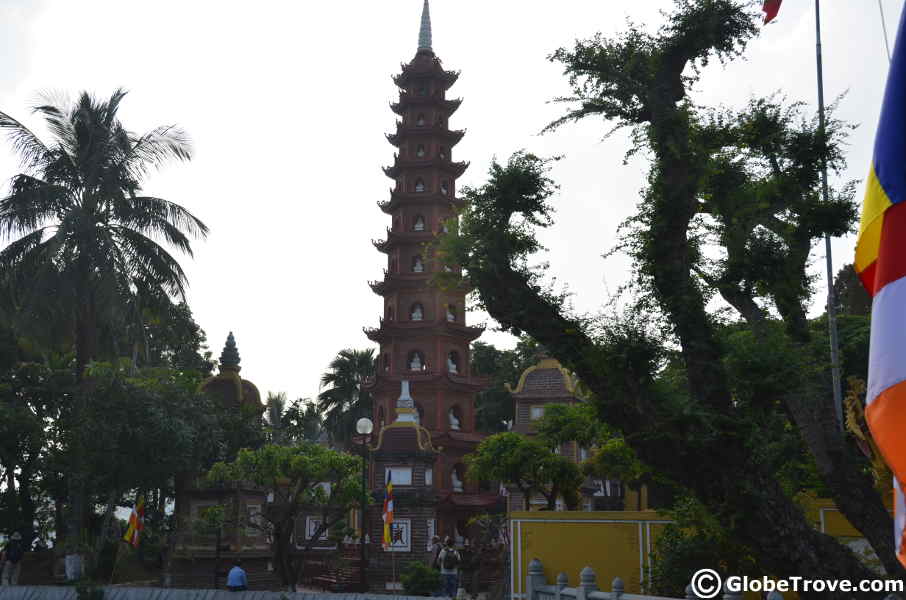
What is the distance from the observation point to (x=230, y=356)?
43.3 m

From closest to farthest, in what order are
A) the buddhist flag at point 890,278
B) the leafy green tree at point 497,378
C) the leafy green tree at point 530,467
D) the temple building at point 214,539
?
the buddhist flag at point 890,278 → the leafy green tree at point 530,467 → the temple building at point 214,539 → the leafy green tree at point 497,378

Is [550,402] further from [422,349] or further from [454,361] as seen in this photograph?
[422,349]

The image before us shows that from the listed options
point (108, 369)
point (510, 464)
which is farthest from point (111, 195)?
point (510, 464)

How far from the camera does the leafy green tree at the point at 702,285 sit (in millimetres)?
12117

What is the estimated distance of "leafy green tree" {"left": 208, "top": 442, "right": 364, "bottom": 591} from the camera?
26875 mm

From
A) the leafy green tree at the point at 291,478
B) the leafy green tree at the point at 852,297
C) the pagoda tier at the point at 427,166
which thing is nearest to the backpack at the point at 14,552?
the leafy green tree at the point at 291,478

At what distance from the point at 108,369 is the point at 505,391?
34072mm

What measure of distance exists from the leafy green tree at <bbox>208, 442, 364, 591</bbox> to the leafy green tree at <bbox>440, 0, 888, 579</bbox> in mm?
14606

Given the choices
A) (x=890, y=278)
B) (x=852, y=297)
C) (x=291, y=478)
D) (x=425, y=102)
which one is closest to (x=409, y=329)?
(x=425, y=102)

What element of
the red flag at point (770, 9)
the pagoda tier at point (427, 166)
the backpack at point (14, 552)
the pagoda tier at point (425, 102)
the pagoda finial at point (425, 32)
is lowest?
the backpack at point (14, 552)

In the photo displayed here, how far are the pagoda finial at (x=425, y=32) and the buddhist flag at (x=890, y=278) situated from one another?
47.7 m

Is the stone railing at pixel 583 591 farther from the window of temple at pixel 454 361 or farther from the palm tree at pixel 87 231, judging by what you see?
the window of temple at pixel 454 361

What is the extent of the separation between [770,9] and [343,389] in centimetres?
4728

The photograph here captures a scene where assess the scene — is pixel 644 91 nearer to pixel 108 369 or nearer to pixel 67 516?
pixel 108 369
